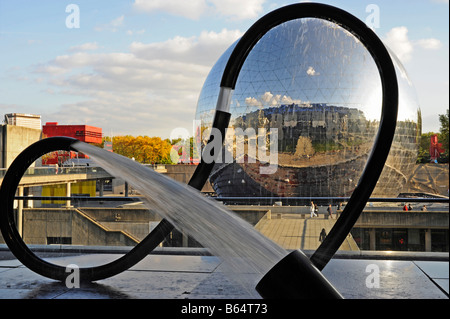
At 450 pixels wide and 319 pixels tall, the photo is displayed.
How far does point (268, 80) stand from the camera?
12.1 metres

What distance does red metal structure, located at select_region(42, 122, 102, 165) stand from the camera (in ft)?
157

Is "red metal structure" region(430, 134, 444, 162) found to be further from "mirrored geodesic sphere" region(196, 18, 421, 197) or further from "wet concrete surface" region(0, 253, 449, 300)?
"wet concrete surface" region(0, 253, 449, 300)

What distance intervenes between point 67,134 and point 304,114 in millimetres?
47038

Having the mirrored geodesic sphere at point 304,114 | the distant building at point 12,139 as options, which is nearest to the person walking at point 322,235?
the mirrored geodesic sphere at point 304,114

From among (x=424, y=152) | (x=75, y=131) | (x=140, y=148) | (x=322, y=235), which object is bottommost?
(x=322, y=235)

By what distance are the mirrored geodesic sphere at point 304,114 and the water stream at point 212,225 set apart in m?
8.84

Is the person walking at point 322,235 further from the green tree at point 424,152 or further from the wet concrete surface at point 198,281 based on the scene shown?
the green tree at point 424,152

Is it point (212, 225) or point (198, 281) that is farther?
point (198, 281)

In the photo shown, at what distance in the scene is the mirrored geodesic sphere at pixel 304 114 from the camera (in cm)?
1167

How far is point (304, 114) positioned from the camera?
11.9m

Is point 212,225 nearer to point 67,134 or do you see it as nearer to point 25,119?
point 25,119

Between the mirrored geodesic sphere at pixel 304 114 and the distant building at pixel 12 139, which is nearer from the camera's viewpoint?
the mirrored geodesic sphere at pixel 304 114

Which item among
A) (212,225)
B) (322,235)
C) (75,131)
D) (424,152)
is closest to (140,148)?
(75,131)

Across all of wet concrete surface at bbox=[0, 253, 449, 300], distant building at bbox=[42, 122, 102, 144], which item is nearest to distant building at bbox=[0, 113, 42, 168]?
wet concrete surface at bbox=[0, 253, 449, 300]
